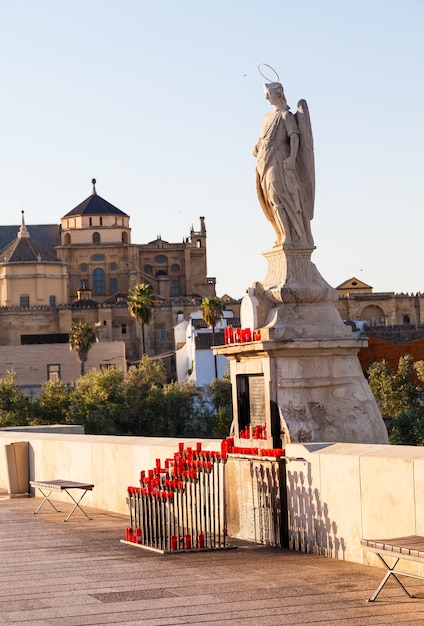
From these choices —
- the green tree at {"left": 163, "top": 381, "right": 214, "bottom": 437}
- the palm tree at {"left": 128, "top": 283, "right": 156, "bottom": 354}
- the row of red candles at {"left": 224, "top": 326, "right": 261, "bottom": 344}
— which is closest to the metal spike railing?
the row of red candles at {"left": 224, "top": 326, "right": 261, "bottom": 344}

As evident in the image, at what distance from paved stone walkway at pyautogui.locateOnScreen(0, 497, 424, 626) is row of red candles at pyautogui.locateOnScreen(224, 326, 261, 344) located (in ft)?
5.78

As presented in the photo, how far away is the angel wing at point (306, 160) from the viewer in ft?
36.7

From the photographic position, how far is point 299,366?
34.8 feet

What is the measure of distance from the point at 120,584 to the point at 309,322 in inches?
129

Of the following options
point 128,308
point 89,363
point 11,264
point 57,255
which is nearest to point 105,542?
point 89,363

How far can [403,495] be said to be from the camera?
27.1 feet

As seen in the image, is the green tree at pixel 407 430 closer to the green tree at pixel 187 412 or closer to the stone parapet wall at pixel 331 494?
the green tree at pixel 187 412

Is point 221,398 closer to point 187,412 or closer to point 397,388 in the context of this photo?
point 187,412

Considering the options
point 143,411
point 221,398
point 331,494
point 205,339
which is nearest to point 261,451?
point 331,494

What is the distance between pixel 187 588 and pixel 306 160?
4445mm

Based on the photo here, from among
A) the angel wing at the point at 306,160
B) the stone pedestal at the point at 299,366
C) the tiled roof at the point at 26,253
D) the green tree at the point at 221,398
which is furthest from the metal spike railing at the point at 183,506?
the tiled roof at the point at 26,253

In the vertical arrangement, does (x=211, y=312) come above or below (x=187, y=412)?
above

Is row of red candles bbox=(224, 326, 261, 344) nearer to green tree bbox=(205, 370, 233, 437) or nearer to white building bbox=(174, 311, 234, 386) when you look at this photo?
green tree bbox=(205, 370, 233, 437)

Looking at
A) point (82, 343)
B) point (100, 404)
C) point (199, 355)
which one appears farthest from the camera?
point (82, 343)
